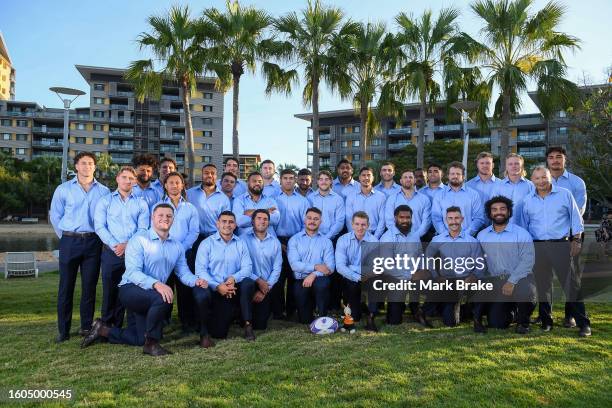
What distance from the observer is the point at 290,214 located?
772 centimetres

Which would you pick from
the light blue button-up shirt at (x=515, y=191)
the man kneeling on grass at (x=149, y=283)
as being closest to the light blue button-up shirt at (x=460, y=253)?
the light blue button-up shirt at (x=515, y=191)

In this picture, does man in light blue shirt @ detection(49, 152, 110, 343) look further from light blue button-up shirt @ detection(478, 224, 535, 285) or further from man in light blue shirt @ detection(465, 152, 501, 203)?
man in light blue shirt @ detection(465, 152, 501, 203)

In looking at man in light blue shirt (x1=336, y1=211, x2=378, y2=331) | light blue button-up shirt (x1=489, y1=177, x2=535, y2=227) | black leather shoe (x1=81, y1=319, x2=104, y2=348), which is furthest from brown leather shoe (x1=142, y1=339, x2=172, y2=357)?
light blue button-up shirt (x1=489, y1=177, x2=535, y2=227)

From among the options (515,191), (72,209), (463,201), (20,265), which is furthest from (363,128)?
(72,209)

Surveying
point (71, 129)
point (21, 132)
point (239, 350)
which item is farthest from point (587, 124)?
point (21, 132)

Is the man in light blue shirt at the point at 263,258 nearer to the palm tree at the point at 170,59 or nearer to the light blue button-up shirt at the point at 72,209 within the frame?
the light blue button-up shirt at the point at 72,209

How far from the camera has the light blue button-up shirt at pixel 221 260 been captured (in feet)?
20.1

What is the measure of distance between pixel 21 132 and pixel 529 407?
84736mm

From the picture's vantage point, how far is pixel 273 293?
277 inches

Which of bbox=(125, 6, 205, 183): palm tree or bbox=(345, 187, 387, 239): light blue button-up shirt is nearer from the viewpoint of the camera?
bbox=(345, 187, 387, 239): light blue button-up shirt

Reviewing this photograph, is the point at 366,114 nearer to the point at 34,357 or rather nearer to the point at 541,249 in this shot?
the point at 541,249

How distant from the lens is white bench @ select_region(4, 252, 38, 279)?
45.5ft

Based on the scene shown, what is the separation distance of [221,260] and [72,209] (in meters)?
1.94

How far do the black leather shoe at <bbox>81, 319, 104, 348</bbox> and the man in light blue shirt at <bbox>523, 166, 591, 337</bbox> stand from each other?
560cm
